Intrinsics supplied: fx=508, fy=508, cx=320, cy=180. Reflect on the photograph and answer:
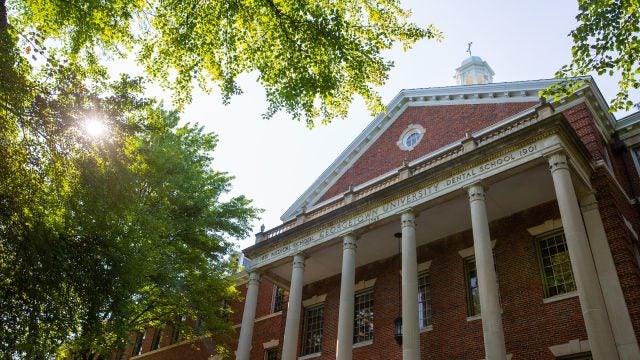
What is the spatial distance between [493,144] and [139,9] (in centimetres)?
1046

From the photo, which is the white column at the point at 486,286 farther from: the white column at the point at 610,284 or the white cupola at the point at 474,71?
the white cupola at the point at 474,71

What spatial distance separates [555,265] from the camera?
1577 centimetres

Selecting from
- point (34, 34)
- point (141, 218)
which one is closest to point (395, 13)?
point (34, 34)

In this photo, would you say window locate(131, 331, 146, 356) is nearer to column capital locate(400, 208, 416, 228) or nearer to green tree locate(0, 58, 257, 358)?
green tree locate(0, 58, 257, 358)

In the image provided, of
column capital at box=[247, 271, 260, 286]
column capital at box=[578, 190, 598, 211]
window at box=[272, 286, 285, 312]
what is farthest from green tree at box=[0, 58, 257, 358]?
column capital at box=[578, 190, 598, 211]

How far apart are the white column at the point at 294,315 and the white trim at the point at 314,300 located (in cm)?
325

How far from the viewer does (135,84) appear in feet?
43.0

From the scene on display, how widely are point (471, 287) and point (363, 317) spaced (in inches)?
192

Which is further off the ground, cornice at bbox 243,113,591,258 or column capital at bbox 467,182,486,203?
cornice at bbox 243,113,591,258

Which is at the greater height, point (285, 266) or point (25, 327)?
point (285, 266)

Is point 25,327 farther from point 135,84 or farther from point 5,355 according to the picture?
point 135,84

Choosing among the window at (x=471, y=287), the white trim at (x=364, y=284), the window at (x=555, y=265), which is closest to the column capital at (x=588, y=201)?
the window at (x=555, y=265)

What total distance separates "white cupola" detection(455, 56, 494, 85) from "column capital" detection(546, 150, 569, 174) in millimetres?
25355

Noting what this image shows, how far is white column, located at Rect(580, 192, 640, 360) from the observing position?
12.6 m
